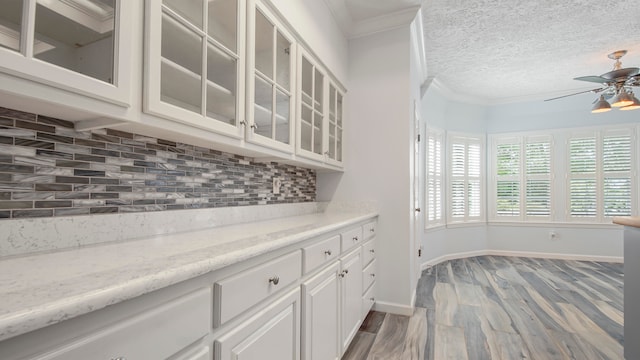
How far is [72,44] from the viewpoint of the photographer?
0.79 m


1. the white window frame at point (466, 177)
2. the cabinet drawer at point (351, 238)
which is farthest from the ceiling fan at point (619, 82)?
the cabinet drawer at point (351, 238)

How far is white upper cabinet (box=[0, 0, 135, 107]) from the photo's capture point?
0.67 metres

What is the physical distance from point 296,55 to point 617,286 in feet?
14.7

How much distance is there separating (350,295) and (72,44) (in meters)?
1.83

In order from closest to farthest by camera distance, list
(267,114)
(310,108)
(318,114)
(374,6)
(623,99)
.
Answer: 1. (267,114)
2. (310,108)
3. (318,114)
4. (374,6)
5. (623,99)

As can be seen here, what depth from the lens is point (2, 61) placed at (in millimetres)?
649

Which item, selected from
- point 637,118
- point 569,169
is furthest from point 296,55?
point 637,118

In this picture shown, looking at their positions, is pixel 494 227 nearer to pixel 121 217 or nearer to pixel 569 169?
pixel 569 169

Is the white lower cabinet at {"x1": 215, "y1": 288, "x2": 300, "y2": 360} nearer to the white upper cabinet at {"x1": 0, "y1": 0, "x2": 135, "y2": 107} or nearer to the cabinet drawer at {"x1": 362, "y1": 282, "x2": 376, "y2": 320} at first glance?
the white upper cabinet at {"x1": 0, "y1": 0, "x2": 135, "y2": 107}

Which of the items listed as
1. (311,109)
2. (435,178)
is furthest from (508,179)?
(311,109)

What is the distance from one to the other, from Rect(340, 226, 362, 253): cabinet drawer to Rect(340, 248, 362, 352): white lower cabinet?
5cm

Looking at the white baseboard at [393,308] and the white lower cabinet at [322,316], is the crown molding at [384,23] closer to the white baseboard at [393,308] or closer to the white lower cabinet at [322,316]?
the white lower cabinet at [322,316]

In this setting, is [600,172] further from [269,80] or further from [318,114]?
[269,80]

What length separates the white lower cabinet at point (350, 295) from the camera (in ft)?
5.99
